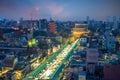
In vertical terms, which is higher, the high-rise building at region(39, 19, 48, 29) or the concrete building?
the high-rise building at region(39, 19, 48, 29)

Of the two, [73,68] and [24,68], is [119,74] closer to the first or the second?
[73,68]

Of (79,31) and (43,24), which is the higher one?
(43,24)

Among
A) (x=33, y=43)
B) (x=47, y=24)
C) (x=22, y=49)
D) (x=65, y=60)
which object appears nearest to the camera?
(x=65, y=60)

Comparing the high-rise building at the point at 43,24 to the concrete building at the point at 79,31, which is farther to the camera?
the high-rise building at the point at 43,24

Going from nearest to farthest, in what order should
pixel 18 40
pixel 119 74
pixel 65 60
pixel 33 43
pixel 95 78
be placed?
pixel 119 74 < pixel 95 78 < pixel 65 60 < pixel 33 43 < pixel 18 40

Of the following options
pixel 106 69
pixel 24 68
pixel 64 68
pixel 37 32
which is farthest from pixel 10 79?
pixel 37 32

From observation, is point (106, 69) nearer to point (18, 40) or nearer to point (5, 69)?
point (5, 69)

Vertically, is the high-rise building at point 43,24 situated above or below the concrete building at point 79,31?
above

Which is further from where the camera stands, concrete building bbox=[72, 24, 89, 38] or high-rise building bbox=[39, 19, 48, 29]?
high-rise building bbox=[39, 19, 48, 29]

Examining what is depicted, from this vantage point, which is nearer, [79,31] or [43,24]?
[79,31]

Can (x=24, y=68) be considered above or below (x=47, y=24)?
below

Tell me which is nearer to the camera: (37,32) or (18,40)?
(18,40)
